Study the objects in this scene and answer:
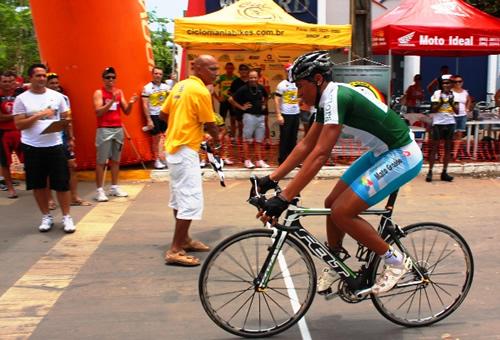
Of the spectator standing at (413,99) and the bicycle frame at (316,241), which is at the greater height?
the bicycle frame at (316,241)

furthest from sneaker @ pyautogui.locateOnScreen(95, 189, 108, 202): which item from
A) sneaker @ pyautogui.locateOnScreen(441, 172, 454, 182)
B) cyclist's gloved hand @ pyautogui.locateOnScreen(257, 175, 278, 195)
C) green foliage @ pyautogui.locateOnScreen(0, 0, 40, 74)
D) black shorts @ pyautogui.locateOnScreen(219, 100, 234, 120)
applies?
green foliage @ pyautogui.locateOnScreen(0, 0, 40, 74)

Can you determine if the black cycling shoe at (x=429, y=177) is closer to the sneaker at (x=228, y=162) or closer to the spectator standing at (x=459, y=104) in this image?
the spectator standing at (x=459, y=104)

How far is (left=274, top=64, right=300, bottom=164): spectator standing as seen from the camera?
424 inches

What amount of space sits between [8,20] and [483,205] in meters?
19.1

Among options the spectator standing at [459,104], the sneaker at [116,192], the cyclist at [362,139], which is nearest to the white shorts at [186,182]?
the cyclist at [362,139]

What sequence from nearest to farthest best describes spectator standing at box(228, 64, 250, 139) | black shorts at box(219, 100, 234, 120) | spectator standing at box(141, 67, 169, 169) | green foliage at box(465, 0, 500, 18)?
1. spectator standing at box(141, 67, 169, 169)
2. spectator standing at box(228, 64, 250, 139)
3. black shorts at box(219, 100, 234, 120)
4. green foliage at box(465, 0, 500, 18)

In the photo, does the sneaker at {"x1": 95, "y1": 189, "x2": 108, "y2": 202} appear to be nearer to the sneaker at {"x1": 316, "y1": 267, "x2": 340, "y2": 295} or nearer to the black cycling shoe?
the sneaker at {"x1": 316, "y1": 267, "x2": 340, "y2": 295}

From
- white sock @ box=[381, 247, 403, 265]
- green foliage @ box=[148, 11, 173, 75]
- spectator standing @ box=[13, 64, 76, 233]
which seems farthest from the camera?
green foliage @ box=[148, 11, 173, 75]

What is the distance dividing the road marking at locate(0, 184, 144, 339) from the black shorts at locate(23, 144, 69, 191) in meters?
0.67

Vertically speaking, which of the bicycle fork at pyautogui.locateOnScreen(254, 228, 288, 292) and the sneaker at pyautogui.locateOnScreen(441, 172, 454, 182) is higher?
the bicycle fork at pyautogui.locateOnScreen(254, 228, 288, 292)

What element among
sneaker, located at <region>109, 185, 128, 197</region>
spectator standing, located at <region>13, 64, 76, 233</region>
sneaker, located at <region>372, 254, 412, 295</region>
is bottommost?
sneaker, located at <region>109, 185, 128, 197</region>

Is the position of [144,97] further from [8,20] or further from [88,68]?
[8,20]

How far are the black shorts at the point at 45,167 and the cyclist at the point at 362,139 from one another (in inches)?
142

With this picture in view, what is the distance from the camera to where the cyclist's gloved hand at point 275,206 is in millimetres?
3713
